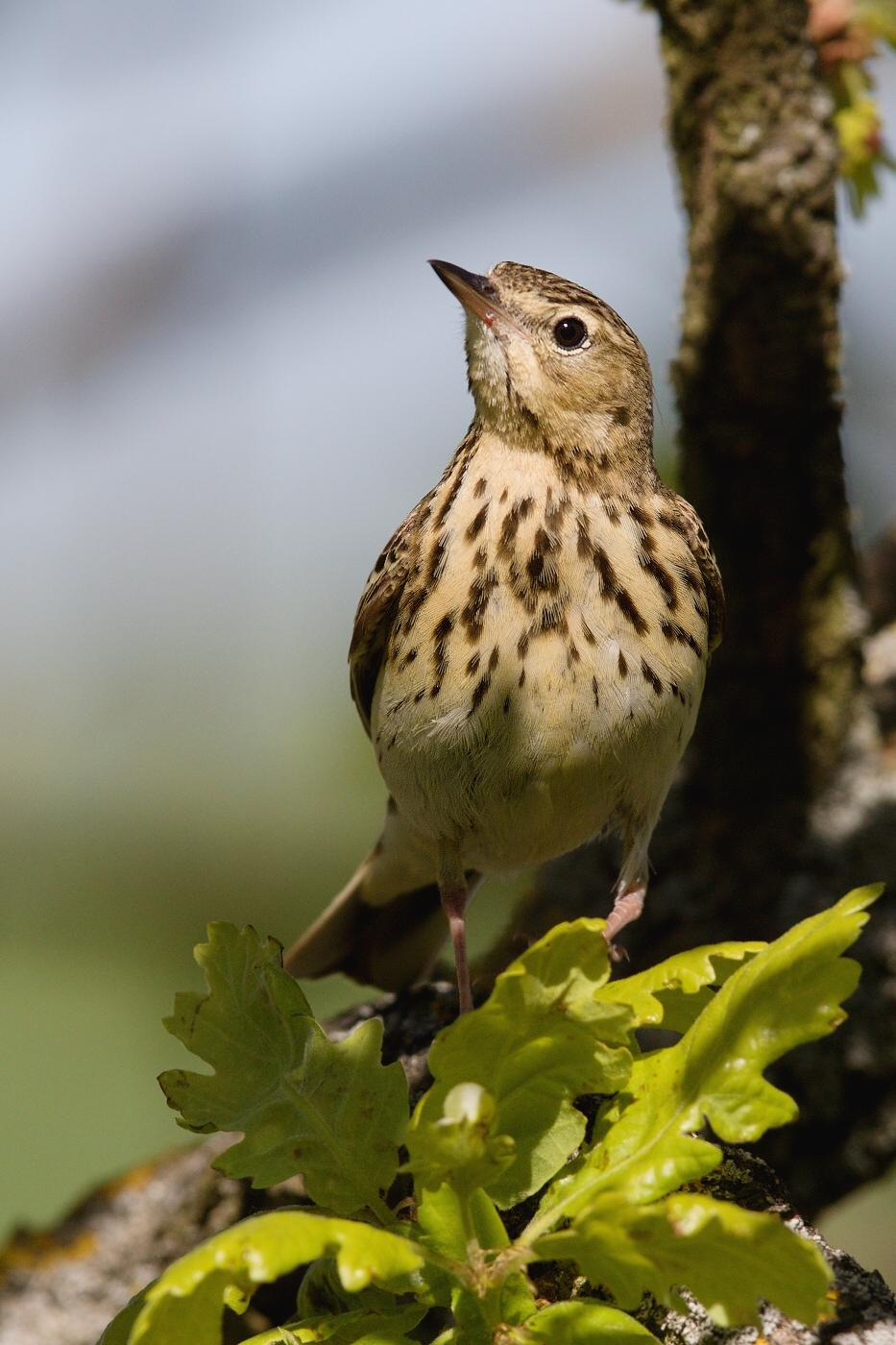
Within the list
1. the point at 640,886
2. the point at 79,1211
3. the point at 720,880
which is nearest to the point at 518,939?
the point at 640,886

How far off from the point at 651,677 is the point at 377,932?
1.47 metres

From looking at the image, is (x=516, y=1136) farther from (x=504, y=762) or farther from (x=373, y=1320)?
(x=504, y=762)

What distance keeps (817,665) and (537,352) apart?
5.15 ft

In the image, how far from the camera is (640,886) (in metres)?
3.23

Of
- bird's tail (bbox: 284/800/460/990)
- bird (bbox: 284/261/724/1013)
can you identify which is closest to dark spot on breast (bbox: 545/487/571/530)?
bird (bbox: 284/261/724/1013)

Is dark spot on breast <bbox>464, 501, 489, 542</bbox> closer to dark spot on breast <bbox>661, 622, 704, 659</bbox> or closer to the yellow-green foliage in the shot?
dark spot on breast <bbox>661, 622, 704, 659</bbox>

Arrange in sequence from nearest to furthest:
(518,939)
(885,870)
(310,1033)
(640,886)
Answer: (310,1033)
(640,886)
(518,939)
(885,870)

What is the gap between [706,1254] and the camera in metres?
1.47

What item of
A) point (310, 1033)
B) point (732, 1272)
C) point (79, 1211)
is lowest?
point (79, 1211)

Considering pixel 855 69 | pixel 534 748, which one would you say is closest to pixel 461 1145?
pixel 534 748

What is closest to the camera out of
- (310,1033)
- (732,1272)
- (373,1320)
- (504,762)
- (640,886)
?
(732,1272)

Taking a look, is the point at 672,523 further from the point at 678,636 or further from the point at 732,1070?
the point at 732,1070

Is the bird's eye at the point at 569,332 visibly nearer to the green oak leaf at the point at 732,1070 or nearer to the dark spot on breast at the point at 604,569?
the dark spot on breast at the point at 604,569

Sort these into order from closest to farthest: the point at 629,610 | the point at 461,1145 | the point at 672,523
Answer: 1. the point at 461,1145
2. the point at 629,610
3. the point at 672,523
